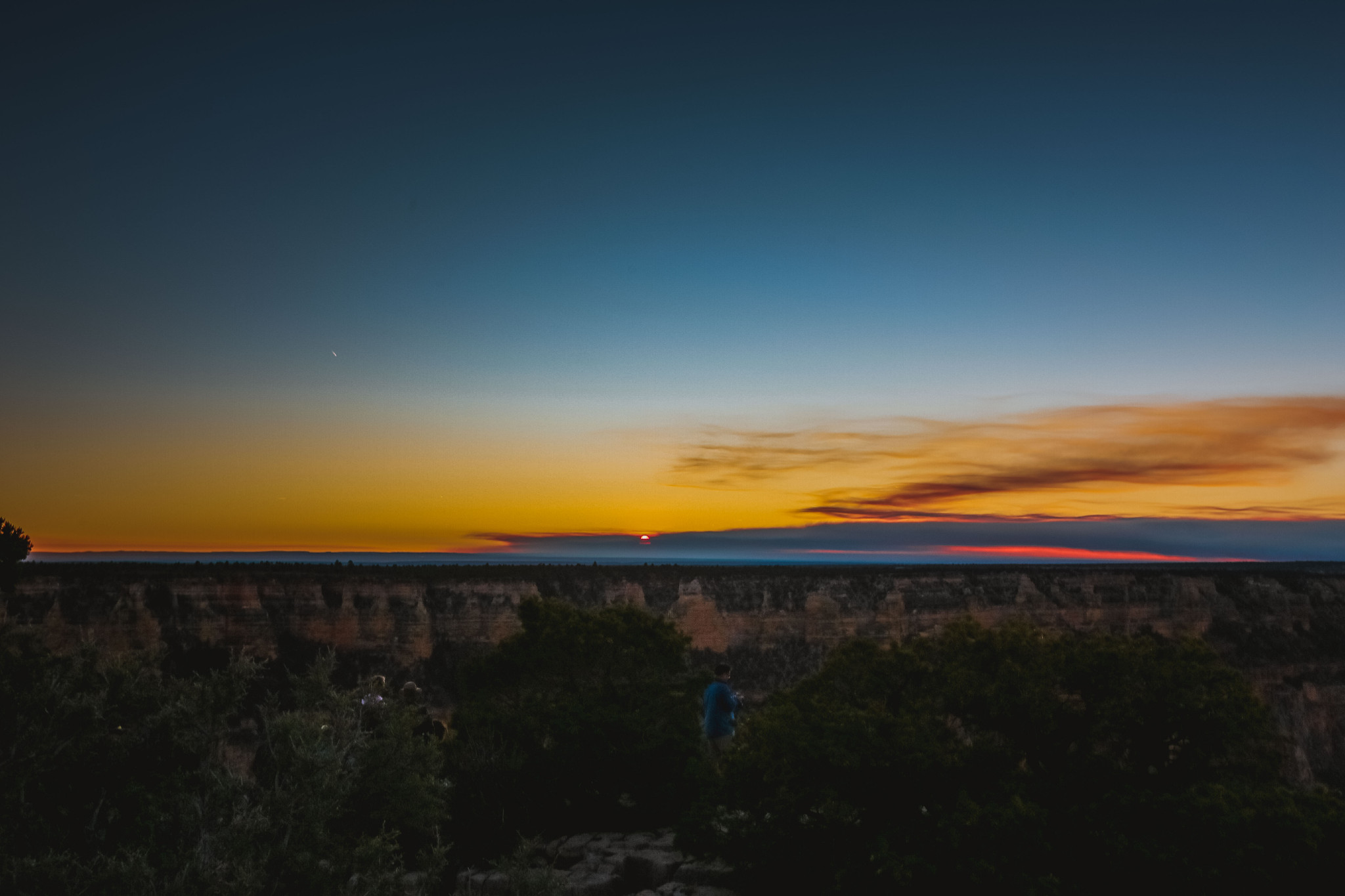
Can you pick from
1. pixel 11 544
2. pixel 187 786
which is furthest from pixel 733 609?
pixel 187 786

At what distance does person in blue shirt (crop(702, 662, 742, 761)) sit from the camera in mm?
13422

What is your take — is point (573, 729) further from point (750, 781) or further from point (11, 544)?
point (11, 544)

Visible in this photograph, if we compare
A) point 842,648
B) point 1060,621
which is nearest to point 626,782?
point 842,648

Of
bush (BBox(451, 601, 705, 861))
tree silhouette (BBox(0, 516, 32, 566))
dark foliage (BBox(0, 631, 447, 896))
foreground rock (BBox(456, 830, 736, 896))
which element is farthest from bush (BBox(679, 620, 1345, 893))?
tree silhouette (BBox(0, 516, 32, 566))

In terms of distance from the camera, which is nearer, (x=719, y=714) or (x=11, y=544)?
(x=719, y=714)

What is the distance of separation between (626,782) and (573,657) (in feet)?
14.7

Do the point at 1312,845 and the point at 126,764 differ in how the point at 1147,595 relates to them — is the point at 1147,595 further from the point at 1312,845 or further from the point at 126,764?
the point at 126,764

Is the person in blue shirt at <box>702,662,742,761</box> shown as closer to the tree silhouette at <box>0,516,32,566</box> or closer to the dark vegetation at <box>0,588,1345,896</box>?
the dark vegetation at <box>0,588,1345,896</box>

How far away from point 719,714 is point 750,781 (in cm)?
403

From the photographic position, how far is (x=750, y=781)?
947 cm

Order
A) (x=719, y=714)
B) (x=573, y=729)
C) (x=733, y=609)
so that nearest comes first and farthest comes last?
(x=573, y=729), (x=719, y=714), (x=733, y=609)

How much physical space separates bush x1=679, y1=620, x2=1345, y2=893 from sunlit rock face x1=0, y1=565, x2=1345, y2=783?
1906 cm

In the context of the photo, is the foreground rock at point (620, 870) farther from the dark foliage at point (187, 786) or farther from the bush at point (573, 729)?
the dark foliage at point (187, 786)

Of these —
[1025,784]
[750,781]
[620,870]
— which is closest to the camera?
[1025,784]
